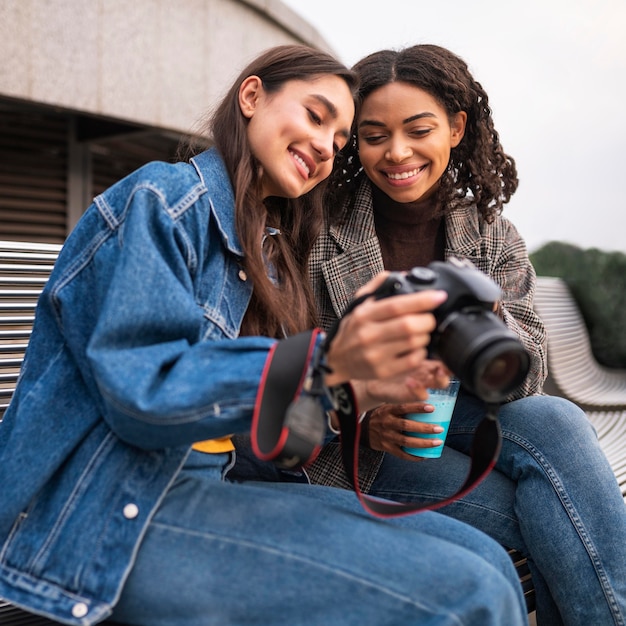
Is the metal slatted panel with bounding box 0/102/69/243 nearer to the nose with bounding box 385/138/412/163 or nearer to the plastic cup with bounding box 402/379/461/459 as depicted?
the nose with bounding box 385/138/412/163

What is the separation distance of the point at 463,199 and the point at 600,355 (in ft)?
13.0

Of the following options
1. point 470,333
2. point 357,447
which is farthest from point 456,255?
point 470,333

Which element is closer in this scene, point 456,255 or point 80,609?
point 80,609

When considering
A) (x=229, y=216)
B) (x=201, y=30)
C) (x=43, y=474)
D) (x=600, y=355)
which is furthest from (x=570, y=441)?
(x=201, y=30)

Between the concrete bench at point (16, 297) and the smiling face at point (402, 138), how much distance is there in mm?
1068

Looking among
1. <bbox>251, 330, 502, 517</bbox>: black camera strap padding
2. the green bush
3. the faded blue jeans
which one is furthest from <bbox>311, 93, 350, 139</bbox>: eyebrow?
the green bush

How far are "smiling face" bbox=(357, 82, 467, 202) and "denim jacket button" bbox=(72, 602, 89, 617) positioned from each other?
1.58 meters

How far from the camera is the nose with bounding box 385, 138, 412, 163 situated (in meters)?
2.39

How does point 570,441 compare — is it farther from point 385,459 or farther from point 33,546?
point 33,546

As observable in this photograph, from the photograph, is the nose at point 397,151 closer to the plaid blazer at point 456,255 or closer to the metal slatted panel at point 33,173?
the plaid blazer at point 456,255

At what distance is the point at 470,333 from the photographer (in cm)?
127

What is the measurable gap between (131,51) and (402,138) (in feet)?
12.6

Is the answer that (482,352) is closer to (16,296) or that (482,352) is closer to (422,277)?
(422,277)

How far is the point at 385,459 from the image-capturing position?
92.5 inches
